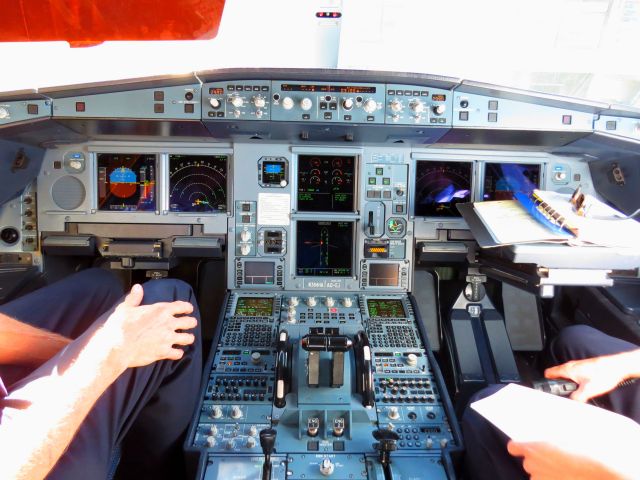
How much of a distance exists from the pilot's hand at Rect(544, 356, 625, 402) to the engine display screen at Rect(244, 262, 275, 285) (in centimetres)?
159

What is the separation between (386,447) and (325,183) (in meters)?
1.53

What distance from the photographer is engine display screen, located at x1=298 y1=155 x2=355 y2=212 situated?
2.83 meters

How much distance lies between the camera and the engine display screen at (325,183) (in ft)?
9.29

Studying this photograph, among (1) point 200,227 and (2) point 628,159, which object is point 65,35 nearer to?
(1) point 200,227

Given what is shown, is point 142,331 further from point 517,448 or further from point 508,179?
point 508,179

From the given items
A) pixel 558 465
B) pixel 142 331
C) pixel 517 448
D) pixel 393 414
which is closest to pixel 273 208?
pixel 393 414

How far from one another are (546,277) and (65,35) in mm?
2005

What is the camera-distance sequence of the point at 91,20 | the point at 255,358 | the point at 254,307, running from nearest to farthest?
1. the point at 91,20
2. the point at 255,358
3. the point at 254,307

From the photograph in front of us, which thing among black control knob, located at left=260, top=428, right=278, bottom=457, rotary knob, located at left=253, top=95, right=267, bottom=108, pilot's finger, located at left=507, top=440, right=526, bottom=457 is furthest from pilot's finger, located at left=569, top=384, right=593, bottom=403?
rotary knob, located at left=253, top=95, right=267, bottom=108

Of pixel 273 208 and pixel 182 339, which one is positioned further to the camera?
pixel 273 208

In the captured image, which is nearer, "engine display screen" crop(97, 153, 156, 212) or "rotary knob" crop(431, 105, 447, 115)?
"rotary knob" crop(431, 105, 447, 115)

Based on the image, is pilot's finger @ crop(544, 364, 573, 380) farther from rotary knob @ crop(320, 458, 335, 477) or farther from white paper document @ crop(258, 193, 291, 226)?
white paper document @ crop(258, 193, 291, 226)

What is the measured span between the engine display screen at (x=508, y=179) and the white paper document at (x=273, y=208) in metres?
1.17

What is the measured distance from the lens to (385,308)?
2729 mm
